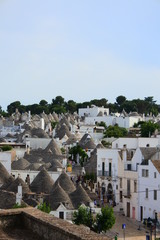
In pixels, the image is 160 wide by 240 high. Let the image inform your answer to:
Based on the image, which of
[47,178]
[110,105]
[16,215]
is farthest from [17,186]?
[110,105]

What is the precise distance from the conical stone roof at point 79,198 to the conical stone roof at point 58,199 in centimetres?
46

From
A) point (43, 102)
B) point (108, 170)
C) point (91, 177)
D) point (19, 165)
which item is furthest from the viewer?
point (43, 102)

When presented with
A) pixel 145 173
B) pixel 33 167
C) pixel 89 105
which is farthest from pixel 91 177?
pixel 89 105

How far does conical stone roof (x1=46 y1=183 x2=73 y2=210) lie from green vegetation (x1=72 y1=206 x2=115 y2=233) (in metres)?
2.69

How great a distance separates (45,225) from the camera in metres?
8.99

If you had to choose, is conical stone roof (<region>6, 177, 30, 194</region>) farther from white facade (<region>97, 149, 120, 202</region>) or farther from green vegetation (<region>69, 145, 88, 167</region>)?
green vegetation (<region>69, 145, 88, 167</region>)

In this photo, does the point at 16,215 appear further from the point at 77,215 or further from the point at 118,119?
the point at 118,119

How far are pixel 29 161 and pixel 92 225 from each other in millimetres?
24413

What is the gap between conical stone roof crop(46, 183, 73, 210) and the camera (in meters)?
34.2

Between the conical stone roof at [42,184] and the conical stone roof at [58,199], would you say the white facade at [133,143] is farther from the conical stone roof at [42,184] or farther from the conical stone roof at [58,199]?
the conical stone roof at [58,199]

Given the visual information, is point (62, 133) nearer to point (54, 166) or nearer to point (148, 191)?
point (54, 166)

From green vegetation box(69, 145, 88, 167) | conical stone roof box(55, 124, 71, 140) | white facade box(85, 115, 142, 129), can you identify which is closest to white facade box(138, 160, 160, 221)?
green vegetation box(69, 145, 88, 167)

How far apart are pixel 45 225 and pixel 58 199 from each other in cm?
2574

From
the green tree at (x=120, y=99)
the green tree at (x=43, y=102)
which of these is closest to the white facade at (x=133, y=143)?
the green tree at (x=120, y=99)
